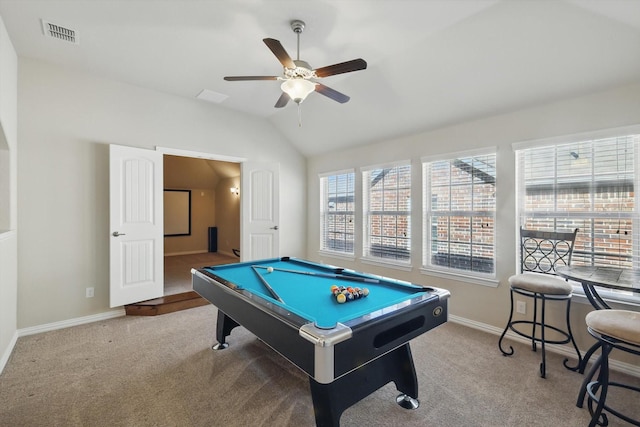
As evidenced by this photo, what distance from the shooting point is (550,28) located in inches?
87.4

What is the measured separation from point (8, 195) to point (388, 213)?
4.30 m

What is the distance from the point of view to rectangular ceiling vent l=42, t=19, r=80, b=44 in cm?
249

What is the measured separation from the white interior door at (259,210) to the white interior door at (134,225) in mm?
1234

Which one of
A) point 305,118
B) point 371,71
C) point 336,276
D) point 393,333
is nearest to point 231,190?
point 305,118

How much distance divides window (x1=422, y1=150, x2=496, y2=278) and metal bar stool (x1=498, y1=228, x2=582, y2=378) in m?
0.37

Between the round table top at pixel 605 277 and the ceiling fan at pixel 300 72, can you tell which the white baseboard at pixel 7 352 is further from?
the round table top at pixel 605 277

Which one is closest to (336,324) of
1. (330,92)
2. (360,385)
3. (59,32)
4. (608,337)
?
(360,385)

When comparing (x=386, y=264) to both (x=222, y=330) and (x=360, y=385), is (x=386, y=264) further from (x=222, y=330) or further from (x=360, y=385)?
(x=360, y=385)

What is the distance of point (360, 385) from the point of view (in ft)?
5.60

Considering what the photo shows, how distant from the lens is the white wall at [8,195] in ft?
7.79

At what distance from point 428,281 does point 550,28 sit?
110 inches

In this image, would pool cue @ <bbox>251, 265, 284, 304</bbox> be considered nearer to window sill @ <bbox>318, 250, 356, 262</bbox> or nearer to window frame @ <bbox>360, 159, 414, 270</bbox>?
window frame @ <bbox>360, 159, 414, 270</bbox>

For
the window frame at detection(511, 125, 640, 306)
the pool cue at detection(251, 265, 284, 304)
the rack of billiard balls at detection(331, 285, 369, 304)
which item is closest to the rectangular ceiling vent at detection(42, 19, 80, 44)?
the pool cue at detection(251, 265, 284, 304)

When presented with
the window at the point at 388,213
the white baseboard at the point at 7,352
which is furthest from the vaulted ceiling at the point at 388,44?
the white baseboard at the point at 7,352
